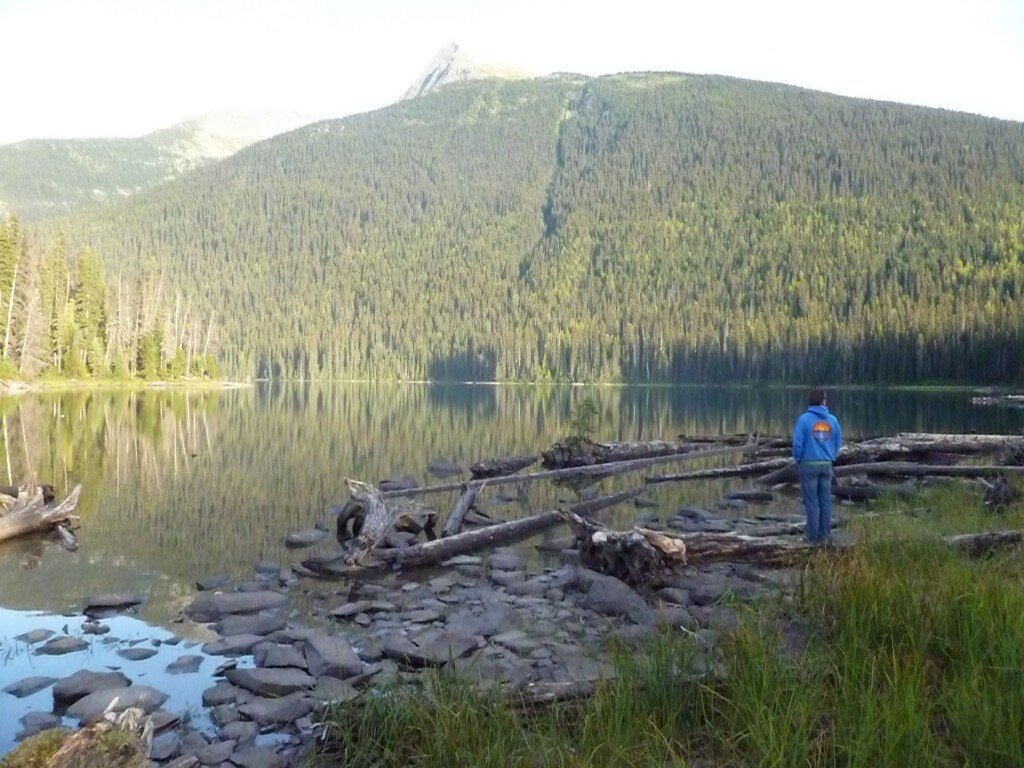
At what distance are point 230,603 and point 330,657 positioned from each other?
2.82 meters

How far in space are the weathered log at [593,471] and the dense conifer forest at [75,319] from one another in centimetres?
5778

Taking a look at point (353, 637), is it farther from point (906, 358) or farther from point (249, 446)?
point (906, 358)

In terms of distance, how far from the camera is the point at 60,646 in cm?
805

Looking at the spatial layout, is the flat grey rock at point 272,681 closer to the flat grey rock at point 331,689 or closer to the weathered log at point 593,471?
the flat grey rock at point 331,689

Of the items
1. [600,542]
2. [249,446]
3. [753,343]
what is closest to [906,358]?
[753,343]

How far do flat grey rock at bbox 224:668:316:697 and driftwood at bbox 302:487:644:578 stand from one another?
4.04m

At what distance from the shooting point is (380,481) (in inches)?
783

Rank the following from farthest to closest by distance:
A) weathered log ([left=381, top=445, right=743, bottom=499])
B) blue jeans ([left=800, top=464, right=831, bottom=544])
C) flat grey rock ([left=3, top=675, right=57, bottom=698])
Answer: weathered log ([left=381, top=445, right=743, bottom=499]), blue jeans ([left=800, top=464, right=831, bottom=544]), flat grey rock ([left=3, top=675, right=57, bottom=698])

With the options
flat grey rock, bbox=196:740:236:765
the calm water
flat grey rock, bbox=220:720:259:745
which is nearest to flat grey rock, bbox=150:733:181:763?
flat grey rock, bbox=196:740:236:765

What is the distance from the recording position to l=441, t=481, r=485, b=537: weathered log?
13.5 m

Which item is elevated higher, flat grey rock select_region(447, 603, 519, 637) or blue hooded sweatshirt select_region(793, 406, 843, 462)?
blue hooded sweatshirt select_region(793, 406, 843, 462)

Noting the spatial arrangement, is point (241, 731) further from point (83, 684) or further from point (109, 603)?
point (109, 603)

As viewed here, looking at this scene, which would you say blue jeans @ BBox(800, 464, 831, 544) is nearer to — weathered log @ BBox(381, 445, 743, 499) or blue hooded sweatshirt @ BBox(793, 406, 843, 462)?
blue hooded sweatshirt @ BBox(793, 406, 843, 462)

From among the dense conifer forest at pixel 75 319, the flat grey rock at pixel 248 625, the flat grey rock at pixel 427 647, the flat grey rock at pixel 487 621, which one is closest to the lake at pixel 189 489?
the flat grey rock at pixel 248 625
